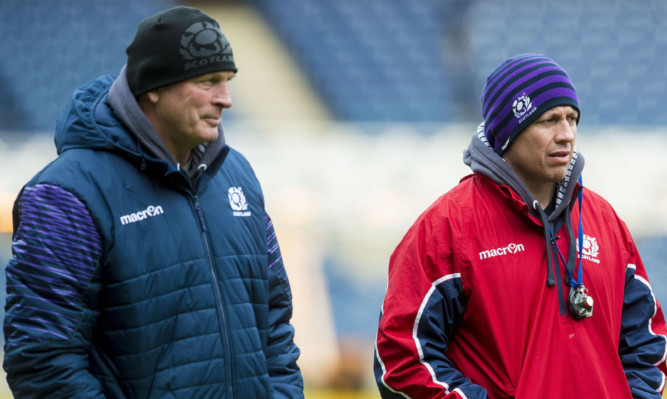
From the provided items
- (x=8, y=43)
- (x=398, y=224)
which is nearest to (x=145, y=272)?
(x=398, y=224)

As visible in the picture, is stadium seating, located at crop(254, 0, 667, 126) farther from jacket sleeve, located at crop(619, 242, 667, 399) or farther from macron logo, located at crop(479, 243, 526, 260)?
macron logo, located at crop(479, 243, 526, 260)

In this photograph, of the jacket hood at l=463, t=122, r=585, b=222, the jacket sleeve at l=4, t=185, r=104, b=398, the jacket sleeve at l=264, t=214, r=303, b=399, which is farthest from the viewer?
the jacket hood at l=463, t=122, r=585, b=222

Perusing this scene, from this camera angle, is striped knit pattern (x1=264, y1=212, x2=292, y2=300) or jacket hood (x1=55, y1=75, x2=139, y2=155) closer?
jacket hood (x1=55, y1=75, x2=139, y2=155)

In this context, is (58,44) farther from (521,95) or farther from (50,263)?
(50,263)

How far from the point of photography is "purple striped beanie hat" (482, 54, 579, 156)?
2.02 meters

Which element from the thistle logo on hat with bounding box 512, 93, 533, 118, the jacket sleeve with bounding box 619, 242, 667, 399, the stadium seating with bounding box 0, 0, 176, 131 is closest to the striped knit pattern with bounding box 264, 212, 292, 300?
the thistle logo on hat with bounding box 512, 93, 533, 118

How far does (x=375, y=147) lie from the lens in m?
5.54

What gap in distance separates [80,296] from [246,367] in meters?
0.34

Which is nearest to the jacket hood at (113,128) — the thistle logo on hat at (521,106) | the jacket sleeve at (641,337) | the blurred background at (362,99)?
the thistle logo on hat at (521,106)

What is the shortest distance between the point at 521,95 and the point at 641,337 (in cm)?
59

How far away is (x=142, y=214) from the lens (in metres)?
1.69

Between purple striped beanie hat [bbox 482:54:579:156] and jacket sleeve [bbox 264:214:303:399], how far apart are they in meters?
0.55

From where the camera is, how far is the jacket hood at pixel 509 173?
201cm

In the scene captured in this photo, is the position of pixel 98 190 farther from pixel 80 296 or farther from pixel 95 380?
pixel 95 380
